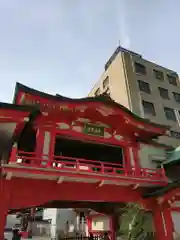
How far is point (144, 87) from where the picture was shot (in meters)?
28.6

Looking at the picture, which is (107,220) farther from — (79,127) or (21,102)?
(21,102)

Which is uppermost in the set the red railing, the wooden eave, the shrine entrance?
the wooden eave

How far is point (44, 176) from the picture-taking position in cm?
1093

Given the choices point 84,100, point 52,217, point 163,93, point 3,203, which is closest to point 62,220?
point 52,217

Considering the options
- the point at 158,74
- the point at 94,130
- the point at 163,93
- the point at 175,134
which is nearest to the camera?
the point at 94,130

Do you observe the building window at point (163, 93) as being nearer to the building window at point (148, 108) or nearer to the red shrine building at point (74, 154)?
the building window at point (148, 108)

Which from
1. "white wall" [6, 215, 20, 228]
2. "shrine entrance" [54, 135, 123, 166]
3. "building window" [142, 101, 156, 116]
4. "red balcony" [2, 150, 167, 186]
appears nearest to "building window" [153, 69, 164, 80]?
"building window" [142, 101, 156, 116]

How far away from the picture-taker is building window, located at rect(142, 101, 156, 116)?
26156 millimetres

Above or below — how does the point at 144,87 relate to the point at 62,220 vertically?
above

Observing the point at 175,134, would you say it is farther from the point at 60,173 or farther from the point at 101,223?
the point at 60,173

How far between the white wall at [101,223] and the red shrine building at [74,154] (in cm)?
123

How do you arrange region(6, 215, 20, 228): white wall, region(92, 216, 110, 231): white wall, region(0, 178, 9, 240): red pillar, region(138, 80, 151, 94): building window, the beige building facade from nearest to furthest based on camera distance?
region(0, 178, 9, 240): red pillar
region(92, 216, 110, 231): white wall
the beige building facade
region(138, 80, 151, 94): building window
region(6, 215, 20, 228): white wall

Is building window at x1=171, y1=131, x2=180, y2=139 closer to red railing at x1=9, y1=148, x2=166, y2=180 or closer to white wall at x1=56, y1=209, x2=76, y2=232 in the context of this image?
red railing at x1=9, y1=148, x2=166, y2=180

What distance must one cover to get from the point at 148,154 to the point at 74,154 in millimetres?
6075
